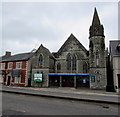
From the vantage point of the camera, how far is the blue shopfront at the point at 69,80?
2522 centimetres

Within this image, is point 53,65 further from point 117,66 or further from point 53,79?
point 117,66

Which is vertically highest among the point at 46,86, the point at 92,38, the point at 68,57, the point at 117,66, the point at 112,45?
the point at 92,38

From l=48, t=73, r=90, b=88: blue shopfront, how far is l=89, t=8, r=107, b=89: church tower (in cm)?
220

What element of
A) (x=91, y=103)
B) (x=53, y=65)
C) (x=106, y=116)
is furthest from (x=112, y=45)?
(x=106, y=116)

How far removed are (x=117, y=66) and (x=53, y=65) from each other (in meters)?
14.2

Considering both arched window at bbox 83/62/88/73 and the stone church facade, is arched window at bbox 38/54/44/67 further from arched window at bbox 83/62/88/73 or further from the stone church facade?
arched window at bbox 83/62/88/73

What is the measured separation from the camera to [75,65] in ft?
87.7

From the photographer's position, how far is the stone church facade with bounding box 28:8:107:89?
23.6m

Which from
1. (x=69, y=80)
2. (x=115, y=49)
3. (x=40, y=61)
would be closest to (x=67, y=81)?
(x=69, y=80)

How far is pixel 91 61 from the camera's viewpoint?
79.6 feet

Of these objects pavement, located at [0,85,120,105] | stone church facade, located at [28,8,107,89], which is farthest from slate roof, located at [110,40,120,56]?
pavement, located at [0,85,120,105]

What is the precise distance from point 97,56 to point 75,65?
5.31m

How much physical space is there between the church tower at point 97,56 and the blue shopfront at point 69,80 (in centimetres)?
220

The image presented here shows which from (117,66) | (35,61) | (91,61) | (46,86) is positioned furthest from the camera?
(35,61)
